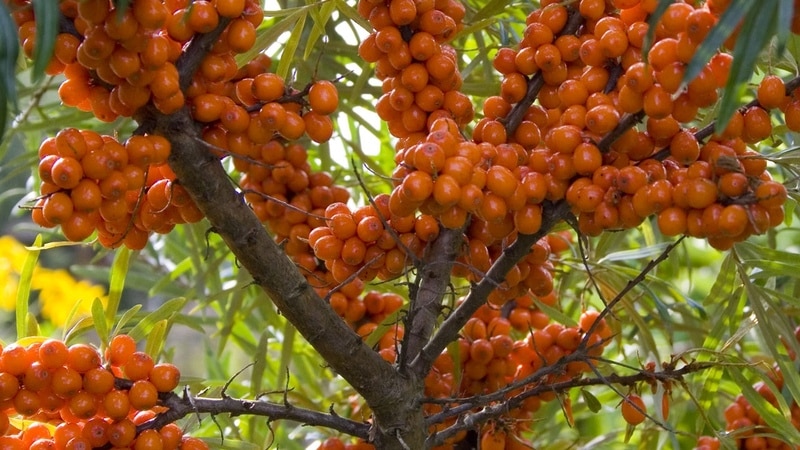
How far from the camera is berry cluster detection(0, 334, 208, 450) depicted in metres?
0.74

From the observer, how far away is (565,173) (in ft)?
2.42

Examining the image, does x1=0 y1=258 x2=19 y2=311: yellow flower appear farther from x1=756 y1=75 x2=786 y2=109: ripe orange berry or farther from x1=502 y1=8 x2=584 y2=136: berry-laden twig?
x1=756 y1=75 x2=786 y2=109: ripe orange berry

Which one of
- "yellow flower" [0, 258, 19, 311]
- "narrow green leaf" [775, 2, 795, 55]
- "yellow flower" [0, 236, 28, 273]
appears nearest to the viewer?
"narrow green leaf" [775, 2, 795, 55]

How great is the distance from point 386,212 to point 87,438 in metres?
0.32

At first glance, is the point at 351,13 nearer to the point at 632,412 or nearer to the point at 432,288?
the point at 432,288

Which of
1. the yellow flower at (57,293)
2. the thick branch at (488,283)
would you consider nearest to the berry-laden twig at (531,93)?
the thick branch at (488,283)

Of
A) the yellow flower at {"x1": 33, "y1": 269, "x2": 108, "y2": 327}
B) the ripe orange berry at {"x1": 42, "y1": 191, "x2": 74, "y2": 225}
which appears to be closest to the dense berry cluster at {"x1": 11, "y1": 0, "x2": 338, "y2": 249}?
the ripe orange berry at {"x1": 42, "y1": 191, "x2": 74, "y2": 225}

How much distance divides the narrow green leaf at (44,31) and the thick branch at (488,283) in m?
0.40

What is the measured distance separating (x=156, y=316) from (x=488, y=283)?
0.35 meters

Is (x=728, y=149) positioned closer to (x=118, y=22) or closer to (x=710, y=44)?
(x=710, y=44)

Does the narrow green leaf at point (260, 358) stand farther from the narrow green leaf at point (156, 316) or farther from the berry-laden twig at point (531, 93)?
the berry-laden twig at point (531, 93)

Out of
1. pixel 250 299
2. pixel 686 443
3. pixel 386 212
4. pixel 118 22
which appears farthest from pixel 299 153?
pixel 686 443

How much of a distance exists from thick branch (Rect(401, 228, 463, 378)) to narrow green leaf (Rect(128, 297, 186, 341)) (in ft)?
0.81

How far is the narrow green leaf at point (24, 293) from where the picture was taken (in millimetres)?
914
